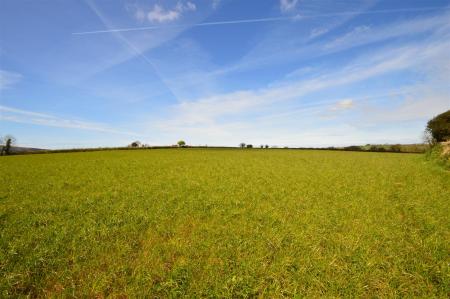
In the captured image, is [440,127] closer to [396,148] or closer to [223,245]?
[396,148]

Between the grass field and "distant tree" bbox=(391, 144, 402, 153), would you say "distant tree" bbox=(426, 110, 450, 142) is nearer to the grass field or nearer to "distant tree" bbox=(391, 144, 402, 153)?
"distant tree" bbox=(391, 144, 402, 153)

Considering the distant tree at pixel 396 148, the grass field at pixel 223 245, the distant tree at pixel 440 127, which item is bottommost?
the grass field at pixel 223 245

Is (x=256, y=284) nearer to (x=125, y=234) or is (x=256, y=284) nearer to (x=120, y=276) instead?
(x=120, y=276)

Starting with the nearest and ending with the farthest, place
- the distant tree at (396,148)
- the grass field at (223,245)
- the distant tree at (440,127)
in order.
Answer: the grass field at (223,245), the distant tree at (440,127), the distant tree at (396,148)

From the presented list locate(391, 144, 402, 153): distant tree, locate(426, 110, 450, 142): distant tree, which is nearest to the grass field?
locate(426, 110, 450, 142): distant tree

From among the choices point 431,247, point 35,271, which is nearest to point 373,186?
point 431,247

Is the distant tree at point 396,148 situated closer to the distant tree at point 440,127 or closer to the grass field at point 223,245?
the distant tree at point 440,127

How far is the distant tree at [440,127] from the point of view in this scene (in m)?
44.9

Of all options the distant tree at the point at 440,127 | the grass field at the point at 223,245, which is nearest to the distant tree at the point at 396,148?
the distant tree at the point at 440,127

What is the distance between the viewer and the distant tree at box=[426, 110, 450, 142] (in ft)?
147

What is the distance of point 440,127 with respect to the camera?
4572cm

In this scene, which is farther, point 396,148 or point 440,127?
point 396,148

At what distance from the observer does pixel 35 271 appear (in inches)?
200

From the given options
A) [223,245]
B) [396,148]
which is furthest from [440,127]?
[223,245]
